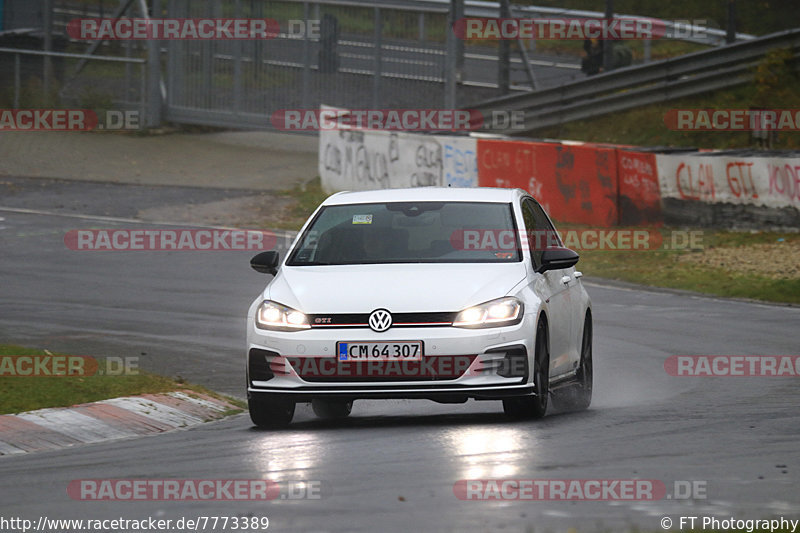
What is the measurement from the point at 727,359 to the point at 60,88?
98.2ft

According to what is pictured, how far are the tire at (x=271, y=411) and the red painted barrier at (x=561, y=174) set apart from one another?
14989 millimetres

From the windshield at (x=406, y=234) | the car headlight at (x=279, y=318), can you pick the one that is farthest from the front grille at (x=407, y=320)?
the windshield at (x=406, y=234)

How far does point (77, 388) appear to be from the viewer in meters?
11.2

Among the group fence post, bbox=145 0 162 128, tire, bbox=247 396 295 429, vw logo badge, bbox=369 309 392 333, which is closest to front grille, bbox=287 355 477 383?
vw logo badge, bbox=369 309 392 333

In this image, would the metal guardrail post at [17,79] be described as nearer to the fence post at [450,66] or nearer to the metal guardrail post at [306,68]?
the metal guardrail post at [306,68]

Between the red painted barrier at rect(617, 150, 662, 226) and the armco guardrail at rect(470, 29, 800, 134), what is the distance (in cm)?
749

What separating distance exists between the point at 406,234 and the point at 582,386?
1.85 meters

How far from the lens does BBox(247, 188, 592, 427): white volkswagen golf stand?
9047 mm

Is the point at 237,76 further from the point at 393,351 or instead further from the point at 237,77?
the point at 393,351

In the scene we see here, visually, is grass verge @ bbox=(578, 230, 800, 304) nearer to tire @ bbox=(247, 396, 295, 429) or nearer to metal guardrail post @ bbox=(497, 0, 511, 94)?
tire @ bbox=(247, 396, 295, 429)

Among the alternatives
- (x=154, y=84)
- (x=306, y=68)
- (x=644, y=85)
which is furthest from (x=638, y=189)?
(x=154, y=84)

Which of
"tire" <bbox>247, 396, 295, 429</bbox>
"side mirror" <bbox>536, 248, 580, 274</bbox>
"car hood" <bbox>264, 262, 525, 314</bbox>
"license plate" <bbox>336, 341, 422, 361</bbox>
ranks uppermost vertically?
"side mirror" <bbox>536, 248, 580, 274</bbox>

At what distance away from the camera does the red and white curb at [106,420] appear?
31.0 ft

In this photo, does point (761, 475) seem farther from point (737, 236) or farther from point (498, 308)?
point (737, 236)
